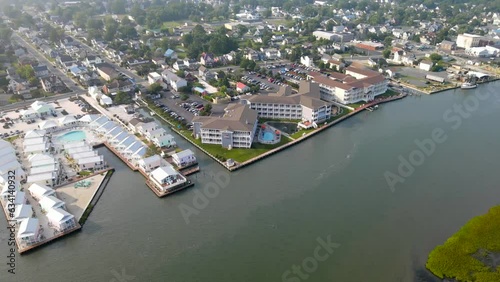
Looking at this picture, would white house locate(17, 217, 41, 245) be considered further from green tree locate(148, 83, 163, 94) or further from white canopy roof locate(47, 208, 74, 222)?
green tree locate(148, 83, 163, 94)

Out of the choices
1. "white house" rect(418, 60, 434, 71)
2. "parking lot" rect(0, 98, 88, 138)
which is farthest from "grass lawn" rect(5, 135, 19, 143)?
"white house" rect(418, 60, 434, 71)

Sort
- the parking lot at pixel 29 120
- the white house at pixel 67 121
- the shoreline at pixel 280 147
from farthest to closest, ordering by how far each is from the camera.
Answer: the white house at pixel 67 121
the parking lot at pixel 29 120
the shoreline at pixel 280 147

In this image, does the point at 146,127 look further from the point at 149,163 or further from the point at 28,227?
the point at 28,227

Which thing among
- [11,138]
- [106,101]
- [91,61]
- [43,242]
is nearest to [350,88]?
[106,101]

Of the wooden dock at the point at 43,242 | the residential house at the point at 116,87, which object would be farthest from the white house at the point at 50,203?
the residential house at the point at 116,87

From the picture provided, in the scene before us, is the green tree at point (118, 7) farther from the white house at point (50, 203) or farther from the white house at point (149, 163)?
the white house at point (50, 203)

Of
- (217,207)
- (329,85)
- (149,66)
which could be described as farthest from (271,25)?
(217,207)

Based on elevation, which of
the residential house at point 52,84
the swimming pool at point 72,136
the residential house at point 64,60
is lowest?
the swimming pool at point 72,136
